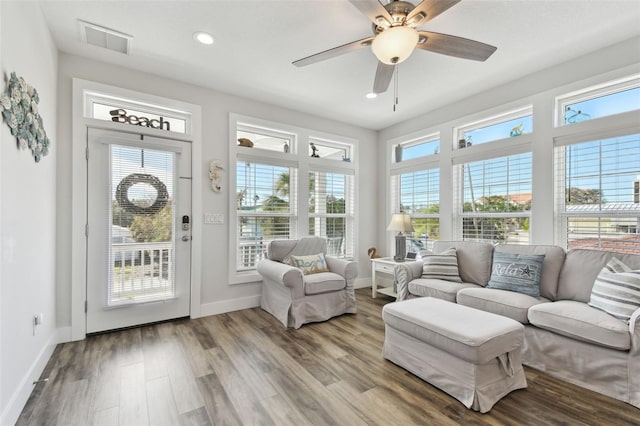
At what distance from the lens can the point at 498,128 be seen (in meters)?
3.56

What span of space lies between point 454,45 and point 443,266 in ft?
7.17

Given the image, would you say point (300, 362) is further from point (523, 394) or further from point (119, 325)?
point (119, 325)

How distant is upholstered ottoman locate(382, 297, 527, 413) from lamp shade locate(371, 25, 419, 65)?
182 cm

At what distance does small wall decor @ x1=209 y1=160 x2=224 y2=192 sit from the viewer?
3484 millimetres

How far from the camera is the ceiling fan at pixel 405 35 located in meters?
1.75

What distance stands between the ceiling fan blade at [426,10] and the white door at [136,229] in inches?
104

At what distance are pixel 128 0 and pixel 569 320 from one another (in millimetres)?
3880

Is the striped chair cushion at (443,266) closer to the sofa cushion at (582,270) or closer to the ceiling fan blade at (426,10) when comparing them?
the sofa cushion at (582,270)

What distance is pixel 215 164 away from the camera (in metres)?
3.50

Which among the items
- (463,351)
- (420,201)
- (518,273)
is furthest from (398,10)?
(420,201)

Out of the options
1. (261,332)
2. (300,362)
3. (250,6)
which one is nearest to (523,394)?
(300,362)

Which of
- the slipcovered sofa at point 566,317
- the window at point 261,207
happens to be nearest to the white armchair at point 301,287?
the window at point 261,207

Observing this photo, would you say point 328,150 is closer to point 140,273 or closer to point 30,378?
point 140,273

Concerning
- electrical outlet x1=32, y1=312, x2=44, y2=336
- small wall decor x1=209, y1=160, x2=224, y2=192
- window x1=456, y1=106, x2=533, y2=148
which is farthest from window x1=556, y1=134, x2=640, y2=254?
electrical outlet x1=32, y1=312, x2=44, y2=336
